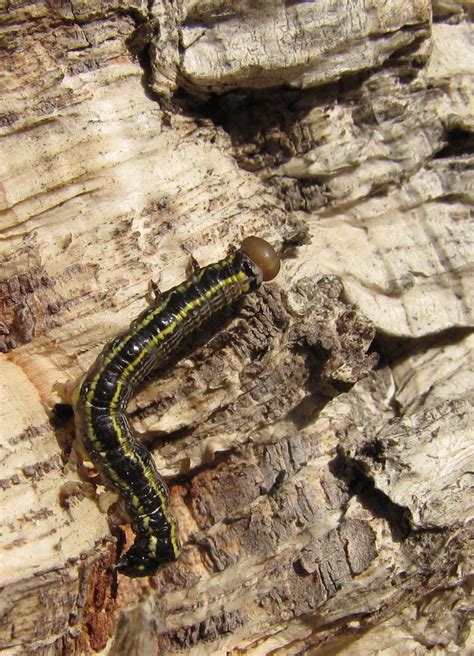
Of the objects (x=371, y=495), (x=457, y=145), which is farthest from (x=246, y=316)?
(x=457, y=145)

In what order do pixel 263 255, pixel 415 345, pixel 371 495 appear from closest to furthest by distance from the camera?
pixel 263 255 < pixel 371 495 < pixel 415 345

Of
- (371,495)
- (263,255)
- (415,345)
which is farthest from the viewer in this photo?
(415,345)

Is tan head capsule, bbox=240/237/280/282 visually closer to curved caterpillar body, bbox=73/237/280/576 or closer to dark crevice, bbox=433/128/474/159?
curved caterpillar body, bbox=73/237/280/576

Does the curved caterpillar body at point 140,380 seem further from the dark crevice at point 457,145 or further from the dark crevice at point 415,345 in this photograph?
the dark crevice at point 457,145

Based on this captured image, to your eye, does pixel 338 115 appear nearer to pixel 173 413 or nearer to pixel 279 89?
pixel 279 89

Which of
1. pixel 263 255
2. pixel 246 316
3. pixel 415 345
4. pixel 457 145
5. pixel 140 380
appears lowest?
pixel 415 345

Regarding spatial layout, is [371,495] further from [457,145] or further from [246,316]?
[457,145]

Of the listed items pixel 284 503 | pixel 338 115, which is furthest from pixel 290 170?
pixel 284 503
